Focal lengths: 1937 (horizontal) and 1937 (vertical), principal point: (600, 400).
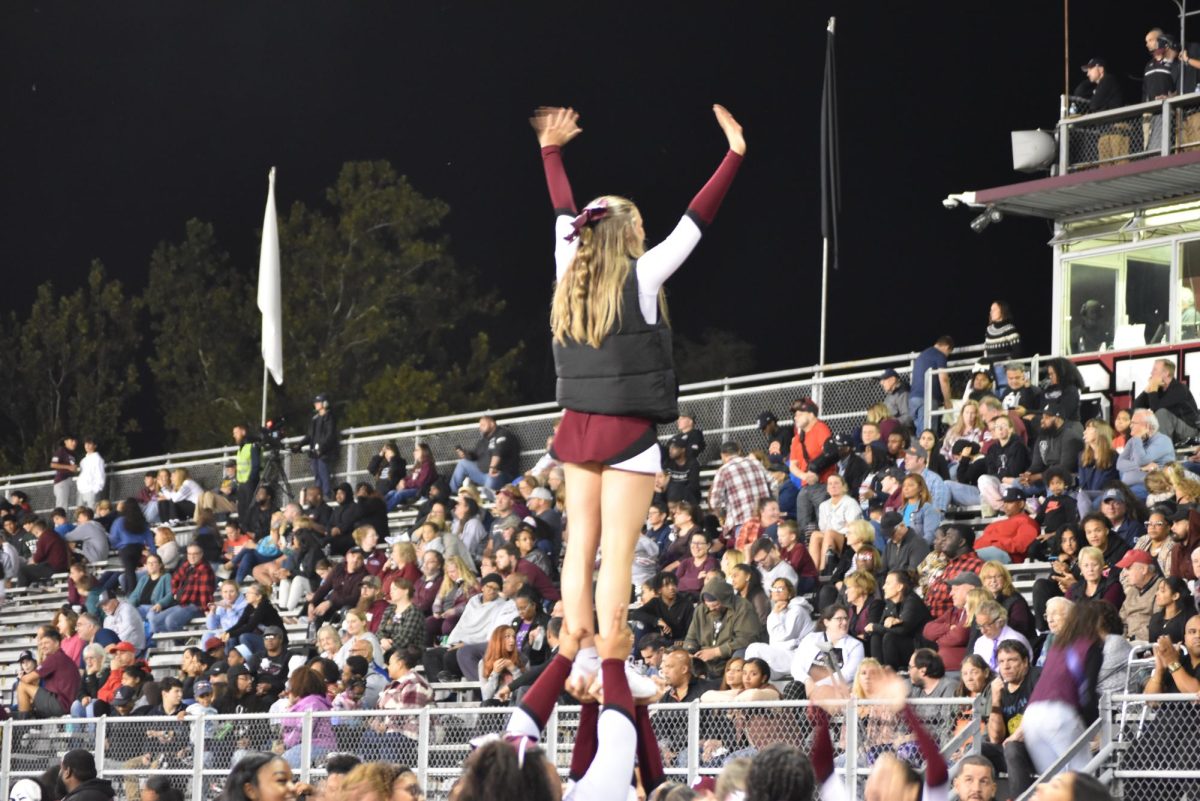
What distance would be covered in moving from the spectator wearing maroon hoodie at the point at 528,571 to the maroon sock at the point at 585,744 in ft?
30.5

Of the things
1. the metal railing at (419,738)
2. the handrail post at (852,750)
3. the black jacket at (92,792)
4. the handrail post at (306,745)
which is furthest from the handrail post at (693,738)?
the black jacket at (92,792)

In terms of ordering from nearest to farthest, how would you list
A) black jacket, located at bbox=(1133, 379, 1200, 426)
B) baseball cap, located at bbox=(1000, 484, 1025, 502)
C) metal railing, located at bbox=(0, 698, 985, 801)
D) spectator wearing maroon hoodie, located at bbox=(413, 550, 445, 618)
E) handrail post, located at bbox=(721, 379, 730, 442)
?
metal railing, located at bbox=(0, 698, 985, 801)
baseball cap, located at bbox=(1000, 484, 1025, 502)
black jacket, located at bbox=(1133, 379, 1200, 426)
spectator wearing maroon hoodie, located at bbox=(413, 550, 445, 618)
handrail post, located at bbox=(721, 379, 730, 442)

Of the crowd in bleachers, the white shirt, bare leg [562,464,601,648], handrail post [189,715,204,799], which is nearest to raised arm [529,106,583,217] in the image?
bare leg [562,464,601,648]

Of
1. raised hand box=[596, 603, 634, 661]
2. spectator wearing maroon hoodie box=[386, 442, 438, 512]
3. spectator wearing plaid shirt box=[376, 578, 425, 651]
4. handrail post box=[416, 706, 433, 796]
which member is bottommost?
handrail post box=[416, 706, 433, 796]

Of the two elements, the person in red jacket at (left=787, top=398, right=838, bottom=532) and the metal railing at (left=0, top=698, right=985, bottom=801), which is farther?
the person in red jacket at (left=787, top=398, right=838, bottom=532)

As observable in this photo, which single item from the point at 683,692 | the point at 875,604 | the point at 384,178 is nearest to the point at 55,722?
the point at 683,692

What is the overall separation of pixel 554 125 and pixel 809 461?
1090 centimetres

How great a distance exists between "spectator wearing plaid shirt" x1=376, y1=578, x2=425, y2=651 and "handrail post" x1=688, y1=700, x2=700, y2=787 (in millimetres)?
5125

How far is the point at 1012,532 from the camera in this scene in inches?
528

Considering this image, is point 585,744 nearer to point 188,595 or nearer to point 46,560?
point 188,595

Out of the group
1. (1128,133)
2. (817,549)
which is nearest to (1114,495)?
(817,549)

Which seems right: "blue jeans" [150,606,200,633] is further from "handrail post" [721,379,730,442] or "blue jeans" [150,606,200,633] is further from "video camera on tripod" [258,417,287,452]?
"handrail post" [721,379,730,442]

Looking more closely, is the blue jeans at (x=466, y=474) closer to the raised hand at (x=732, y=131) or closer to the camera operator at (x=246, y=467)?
the camera operator at (x=246, y=467)

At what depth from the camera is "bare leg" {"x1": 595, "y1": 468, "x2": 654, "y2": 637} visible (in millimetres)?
5391
